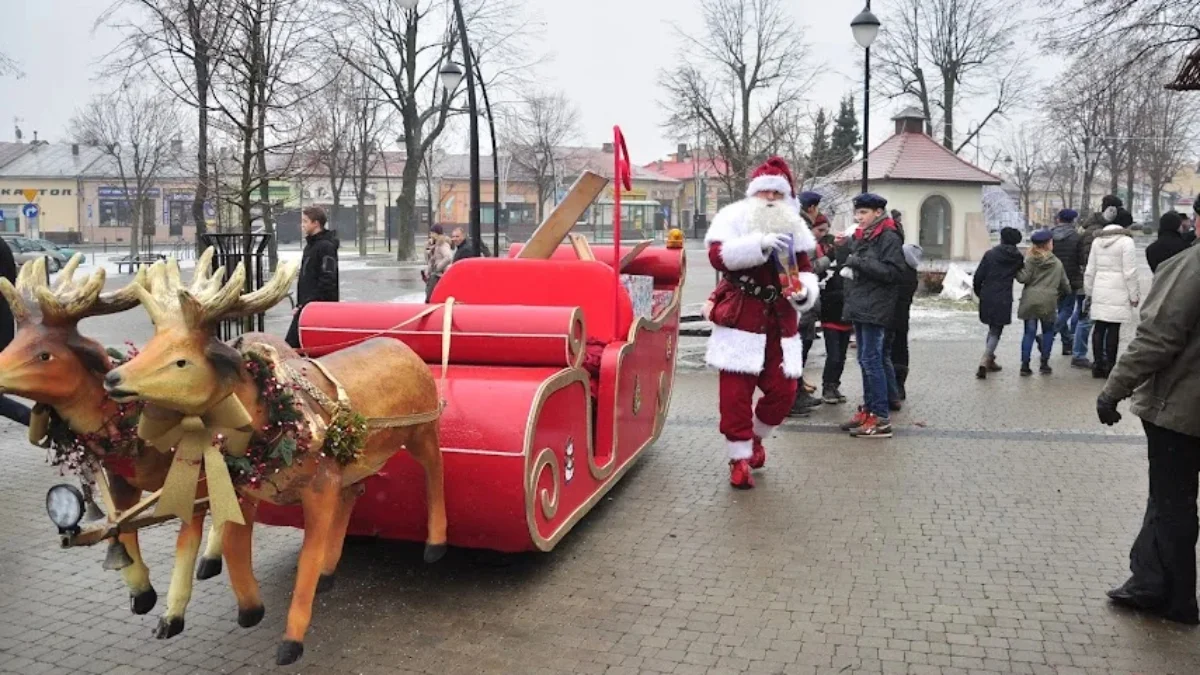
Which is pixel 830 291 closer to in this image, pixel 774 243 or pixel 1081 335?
pixel 774 243

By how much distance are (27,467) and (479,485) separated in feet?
15.6

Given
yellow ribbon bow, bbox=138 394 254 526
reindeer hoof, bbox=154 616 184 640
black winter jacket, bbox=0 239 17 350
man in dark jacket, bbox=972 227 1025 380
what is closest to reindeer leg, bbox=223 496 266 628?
reindeer hoof, bbox=154 616 184 640

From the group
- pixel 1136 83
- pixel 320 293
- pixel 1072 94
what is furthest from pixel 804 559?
pixel 1072 94

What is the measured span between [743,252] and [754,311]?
446 mm

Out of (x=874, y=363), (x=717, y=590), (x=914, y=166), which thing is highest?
(x=914, y=166)

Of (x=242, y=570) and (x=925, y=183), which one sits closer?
(x=242, y=570)

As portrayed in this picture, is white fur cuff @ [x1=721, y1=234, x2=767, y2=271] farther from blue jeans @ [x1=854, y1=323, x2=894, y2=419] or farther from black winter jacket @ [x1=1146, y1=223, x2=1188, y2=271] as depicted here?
black winter jacket @ [x1=1146, y1=223, x2=1188, y2=271]

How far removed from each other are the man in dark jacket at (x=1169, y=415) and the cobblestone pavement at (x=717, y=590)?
206 mm

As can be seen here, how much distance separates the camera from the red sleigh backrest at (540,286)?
21.2 feet

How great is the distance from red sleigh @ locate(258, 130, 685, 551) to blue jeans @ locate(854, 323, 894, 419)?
214 centimetres

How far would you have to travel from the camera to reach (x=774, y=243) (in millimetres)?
6566

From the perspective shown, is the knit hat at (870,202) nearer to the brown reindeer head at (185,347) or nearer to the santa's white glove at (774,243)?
the santa's white glove at (774,243)

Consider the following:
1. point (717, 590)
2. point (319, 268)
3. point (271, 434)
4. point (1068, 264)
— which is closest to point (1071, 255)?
point (1068, 264)

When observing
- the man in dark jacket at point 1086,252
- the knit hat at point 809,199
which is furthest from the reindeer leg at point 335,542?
the man in dark jacket at point 1086,252
